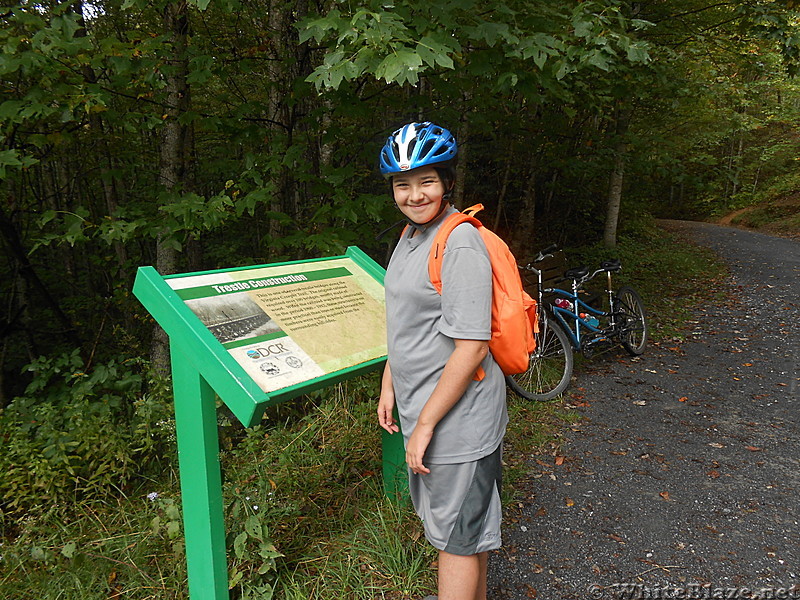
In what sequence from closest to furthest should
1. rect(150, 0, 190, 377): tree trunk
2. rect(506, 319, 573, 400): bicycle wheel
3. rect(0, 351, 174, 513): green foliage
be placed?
1. rect(0, 351, 174, 513): green foliage
2. rect(150, 0, 190, 377): tree trunk
3. rect(506, 319, 573, 400): bicycle wheel

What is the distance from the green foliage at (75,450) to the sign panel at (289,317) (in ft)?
5.78

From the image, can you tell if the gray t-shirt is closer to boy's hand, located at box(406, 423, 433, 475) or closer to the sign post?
boy's hand, located at box(406, 423, 433, 475)

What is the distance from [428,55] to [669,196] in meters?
34.8

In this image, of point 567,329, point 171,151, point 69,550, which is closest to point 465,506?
point 69,550

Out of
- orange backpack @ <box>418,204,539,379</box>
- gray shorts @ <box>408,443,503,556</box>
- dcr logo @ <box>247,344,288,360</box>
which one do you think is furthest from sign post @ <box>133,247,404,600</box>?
orange backpack @ <box>418,204,539,379</box>

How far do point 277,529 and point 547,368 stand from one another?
3.26 meters

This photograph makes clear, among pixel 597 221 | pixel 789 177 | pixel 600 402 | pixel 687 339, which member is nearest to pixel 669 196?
pixel 789 177

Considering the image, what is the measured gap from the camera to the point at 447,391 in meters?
1.75

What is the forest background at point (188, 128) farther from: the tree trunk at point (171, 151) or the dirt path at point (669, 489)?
the dirt path at point (669, 489)

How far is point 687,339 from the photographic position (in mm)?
7012

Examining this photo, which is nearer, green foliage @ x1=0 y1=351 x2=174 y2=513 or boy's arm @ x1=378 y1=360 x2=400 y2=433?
boy's arm @ x1=378 y1=360 x2=400 y2=433

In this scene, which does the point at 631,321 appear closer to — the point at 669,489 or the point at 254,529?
the point at 669,489

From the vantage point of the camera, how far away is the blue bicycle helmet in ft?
5.98

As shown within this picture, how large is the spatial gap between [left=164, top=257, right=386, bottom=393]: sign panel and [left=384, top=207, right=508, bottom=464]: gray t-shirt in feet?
1.38
